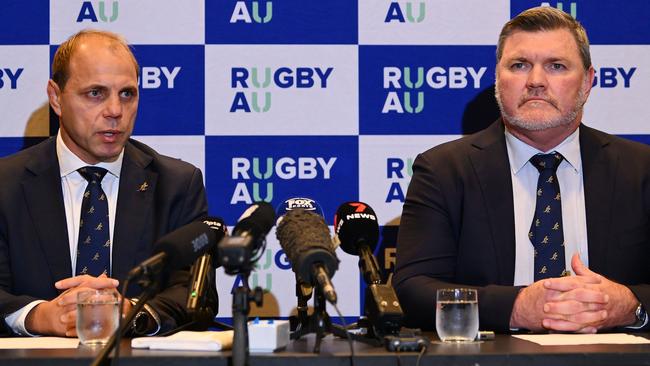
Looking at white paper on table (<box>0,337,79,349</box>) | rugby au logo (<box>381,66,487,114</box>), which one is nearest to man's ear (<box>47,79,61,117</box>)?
white paper on table (<box>0,337,79,349</box>)

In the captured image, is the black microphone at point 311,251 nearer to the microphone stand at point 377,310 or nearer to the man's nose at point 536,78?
the microphone stand at point 377,310

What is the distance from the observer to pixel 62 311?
9.20ft

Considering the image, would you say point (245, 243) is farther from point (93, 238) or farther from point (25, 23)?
point (25, 23)

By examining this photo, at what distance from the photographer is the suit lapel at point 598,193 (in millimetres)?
3287

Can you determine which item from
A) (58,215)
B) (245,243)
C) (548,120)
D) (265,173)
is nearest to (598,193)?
(548,120)

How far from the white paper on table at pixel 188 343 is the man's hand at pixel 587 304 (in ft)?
3.30

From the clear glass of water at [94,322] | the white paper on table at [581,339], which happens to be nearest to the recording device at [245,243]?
the clear glass of water at [94,322]

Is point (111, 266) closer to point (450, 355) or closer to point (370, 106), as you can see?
point (370, 106)

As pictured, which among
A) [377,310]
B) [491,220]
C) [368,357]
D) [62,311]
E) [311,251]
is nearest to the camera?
[311,251]

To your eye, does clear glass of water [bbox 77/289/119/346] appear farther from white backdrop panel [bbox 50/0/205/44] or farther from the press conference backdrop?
white backdrop panel [bbox 50/0/205/44]

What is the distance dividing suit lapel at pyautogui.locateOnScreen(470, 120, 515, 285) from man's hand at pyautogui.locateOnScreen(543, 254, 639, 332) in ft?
1.39

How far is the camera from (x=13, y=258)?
3346 mm

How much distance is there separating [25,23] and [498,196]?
2.19 meters

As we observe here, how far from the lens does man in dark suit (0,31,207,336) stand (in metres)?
3.36
